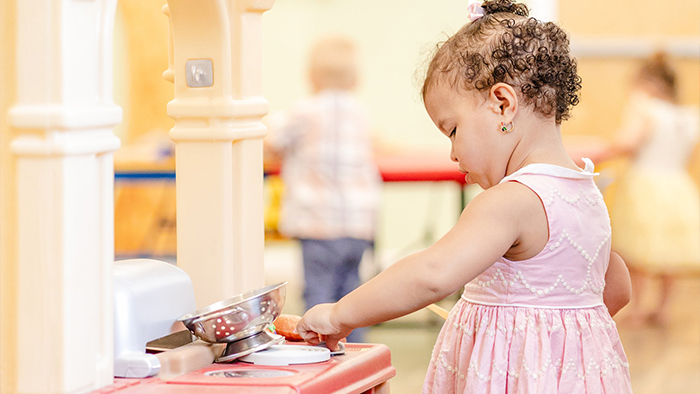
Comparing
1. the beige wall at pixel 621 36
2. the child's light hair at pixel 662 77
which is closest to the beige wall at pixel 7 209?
the child's light hair at pixel 662 77

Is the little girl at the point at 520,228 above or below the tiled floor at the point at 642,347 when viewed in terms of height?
above

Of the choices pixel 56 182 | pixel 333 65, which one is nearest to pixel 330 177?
pixel 333 65

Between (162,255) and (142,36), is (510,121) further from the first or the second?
(142,36)

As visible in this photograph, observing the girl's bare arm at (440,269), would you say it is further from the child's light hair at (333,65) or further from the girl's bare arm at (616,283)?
the child's light hair at (333,65)

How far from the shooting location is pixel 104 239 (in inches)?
32.6

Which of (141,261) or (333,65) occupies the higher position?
(333,65)

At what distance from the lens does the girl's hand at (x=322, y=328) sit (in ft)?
3.19

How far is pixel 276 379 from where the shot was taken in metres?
0.88

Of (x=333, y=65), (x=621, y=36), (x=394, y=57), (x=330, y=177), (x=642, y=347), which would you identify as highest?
(x=621, y=36)

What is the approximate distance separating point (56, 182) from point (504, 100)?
51 centimetres

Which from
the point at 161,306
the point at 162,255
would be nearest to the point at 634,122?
the point at 162,255

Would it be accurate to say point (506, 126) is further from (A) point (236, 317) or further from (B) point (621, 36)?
(B) point (621, 36)

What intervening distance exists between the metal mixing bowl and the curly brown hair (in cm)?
33

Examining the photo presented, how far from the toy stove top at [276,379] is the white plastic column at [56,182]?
3.0 inches
